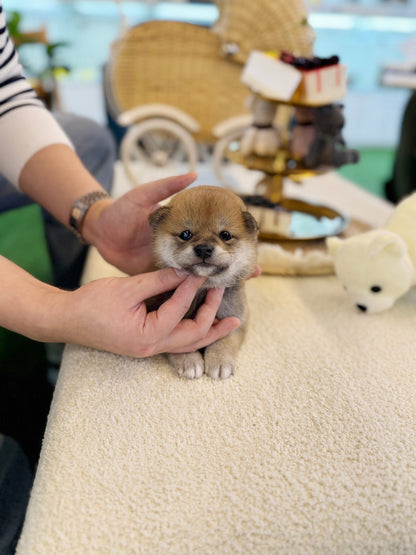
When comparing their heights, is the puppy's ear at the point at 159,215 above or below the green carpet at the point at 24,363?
above

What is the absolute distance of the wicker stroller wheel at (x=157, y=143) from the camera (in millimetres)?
1727

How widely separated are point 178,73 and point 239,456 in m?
1.56

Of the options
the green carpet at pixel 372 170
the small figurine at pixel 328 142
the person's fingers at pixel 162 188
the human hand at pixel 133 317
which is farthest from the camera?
the green carpet at pixel 372 170

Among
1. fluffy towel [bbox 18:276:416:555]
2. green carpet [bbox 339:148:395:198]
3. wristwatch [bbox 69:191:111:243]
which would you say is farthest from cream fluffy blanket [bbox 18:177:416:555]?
green carpet [bbox 339:148:395:198]

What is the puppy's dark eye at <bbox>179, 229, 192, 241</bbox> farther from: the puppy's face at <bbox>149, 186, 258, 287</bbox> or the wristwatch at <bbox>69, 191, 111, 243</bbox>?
the wristwatch at <bbox>69, 191, 111, 243</bbox>

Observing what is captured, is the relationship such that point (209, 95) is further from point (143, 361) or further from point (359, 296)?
point (143, 361)

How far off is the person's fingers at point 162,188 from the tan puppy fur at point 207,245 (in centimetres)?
3

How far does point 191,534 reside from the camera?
19.0 inches

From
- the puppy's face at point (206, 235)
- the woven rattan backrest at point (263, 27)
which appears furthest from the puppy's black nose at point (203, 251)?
the woven rattan backrest at point (263, 27)

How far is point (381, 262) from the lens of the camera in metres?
0.81

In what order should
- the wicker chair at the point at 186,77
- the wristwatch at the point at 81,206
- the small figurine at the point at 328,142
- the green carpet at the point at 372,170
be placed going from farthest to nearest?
the green carpet at the point at 372,170 < the wicker chair at the point at 186,77 < the small figurine at the point at 328,142 < the wristwatch at the point at 81,206

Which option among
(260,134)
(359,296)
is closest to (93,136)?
(260,134)

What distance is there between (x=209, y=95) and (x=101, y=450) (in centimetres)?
154

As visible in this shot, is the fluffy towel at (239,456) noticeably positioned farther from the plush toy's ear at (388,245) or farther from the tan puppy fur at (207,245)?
the plush toy's ear at (388,245)
